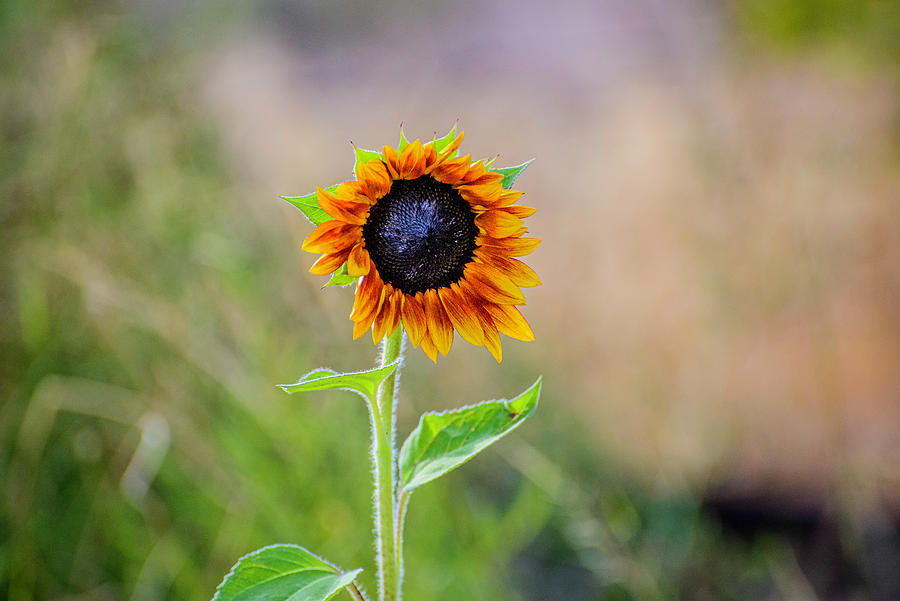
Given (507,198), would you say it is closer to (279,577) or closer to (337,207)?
(337,207)

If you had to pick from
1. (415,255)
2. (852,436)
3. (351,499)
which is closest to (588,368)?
(852,436)

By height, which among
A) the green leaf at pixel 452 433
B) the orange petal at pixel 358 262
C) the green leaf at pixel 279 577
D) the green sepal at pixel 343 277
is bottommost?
the green leaf at pixel 279 577

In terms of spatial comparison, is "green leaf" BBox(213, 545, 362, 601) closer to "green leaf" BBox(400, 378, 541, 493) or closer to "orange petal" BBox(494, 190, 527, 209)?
"green leaf" BBox(400, 378, 541, 493)

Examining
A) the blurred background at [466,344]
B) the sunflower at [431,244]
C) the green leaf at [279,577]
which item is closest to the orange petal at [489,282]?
the sunflower at [431,244]

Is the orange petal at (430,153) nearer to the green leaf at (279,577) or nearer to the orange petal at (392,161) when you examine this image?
the orange petal at (392,161)

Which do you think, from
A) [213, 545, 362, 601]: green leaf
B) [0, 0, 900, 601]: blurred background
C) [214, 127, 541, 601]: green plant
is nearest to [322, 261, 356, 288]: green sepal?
[214, 127, 541, 601]: green plant

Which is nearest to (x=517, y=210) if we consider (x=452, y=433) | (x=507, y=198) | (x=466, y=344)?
(x=507, y=198)

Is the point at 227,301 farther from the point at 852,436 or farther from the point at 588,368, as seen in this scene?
the point at 852,436
